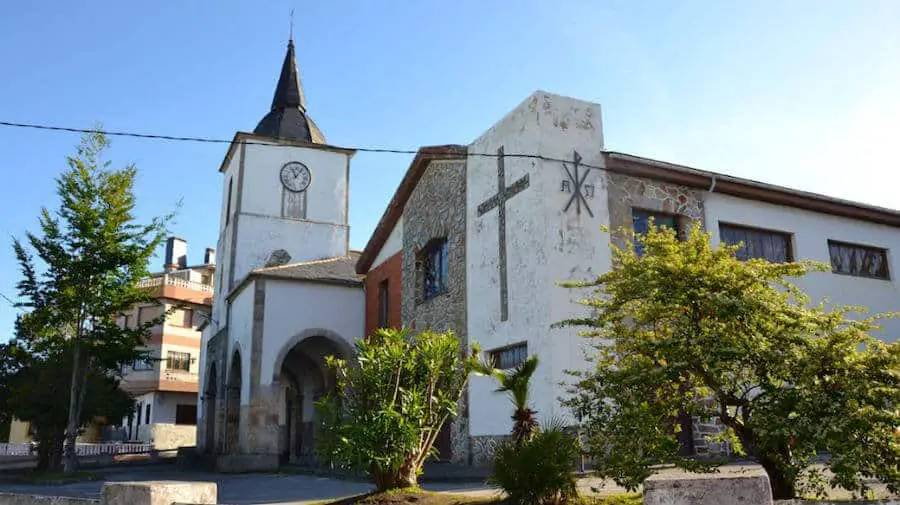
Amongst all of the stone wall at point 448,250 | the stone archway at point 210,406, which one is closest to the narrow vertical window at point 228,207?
the stone archway at point 210,406

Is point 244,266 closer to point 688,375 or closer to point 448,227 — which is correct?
point 448,227

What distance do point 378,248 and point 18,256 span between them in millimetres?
9593

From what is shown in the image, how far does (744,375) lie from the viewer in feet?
23.0

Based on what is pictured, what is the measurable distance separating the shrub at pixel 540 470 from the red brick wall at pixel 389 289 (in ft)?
40.5

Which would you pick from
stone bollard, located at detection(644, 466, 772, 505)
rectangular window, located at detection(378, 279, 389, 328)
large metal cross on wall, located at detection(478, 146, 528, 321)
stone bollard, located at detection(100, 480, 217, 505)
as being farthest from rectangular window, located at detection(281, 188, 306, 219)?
stone bollard, located at detection(644, 466, 772, 505)

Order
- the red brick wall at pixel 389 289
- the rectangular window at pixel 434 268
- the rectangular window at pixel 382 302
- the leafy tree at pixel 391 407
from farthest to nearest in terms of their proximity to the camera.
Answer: the rectangular window at pixel 382 302 → the red brick wall at pixel 389 289 → the rectangular window at pixel 434 268 → the leafy tree at pixel 391 407

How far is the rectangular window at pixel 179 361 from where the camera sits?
44.7 metres

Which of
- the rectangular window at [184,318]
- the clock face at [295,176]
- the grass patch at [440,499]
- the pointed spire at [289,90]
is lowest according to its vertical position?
the grass patch at [440,499]

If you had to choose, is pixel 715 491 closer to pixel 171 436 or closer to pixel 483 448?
pixel 483 448

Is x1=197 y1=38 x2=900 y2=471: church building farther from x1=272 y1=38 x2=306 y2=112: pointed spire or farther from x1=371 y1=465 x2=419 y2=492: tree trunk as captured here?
x1=272 y1=38 x2=306 y2=112: pointed spire

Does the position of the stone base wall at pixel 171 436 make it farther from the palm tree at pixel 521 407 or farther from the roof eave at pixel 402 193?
the palm tree at pixel 521 407

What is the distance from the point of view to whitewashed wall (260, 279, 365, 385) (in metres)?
22.6

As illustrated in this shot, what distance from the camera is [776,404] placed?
250 inches

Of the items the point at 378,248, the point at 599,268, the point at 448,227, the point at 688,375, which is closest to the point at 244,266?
the point at 378,248
